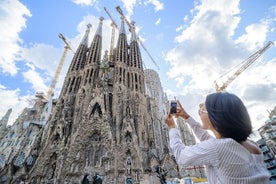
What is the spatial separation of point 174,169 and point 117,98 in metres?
10.4

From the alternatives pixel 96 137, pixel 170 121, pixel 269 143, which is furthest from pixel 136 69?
pixel 170 121

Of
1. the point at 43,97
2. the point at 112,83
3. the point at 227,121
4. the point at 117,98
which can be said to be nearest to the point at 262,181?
the point at 227,121

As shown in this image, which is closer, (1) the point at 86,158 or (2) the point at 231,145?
(2) the point at 231,145

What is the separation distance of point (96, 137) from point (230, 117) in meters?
19.3

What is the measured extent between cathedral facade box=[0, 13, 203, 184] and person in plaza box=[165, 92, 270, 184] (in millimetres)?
15420

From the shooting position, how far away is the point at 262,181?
1123 mm

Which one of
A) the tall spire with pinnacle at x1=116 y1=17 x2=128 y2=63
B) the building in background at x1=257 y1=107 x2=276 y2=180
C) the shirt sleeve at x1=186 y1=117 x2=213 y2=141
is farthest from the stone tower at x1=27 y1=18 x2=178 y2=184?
the building in background at x1=257 y1=107 x2=276 y2=180

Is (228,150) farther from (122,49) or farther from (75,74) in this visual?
(122,49)

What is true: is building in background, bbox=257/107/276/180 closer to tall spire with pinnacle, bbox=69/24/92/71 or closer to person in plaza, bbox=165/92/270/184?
person in plaza, bbox=165/92/270/184

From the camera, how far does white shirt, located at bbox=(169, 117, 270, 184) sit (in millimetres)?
1109

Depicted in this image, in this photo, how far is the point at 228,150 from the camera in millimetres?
1160

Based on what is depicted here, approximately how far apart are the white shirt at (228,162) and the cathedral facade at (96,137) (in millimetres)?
15434

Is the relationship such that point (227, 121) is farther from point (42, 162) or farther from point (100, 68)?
point (100, 68)

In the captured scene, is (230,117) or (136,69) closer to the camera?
(230,117)
